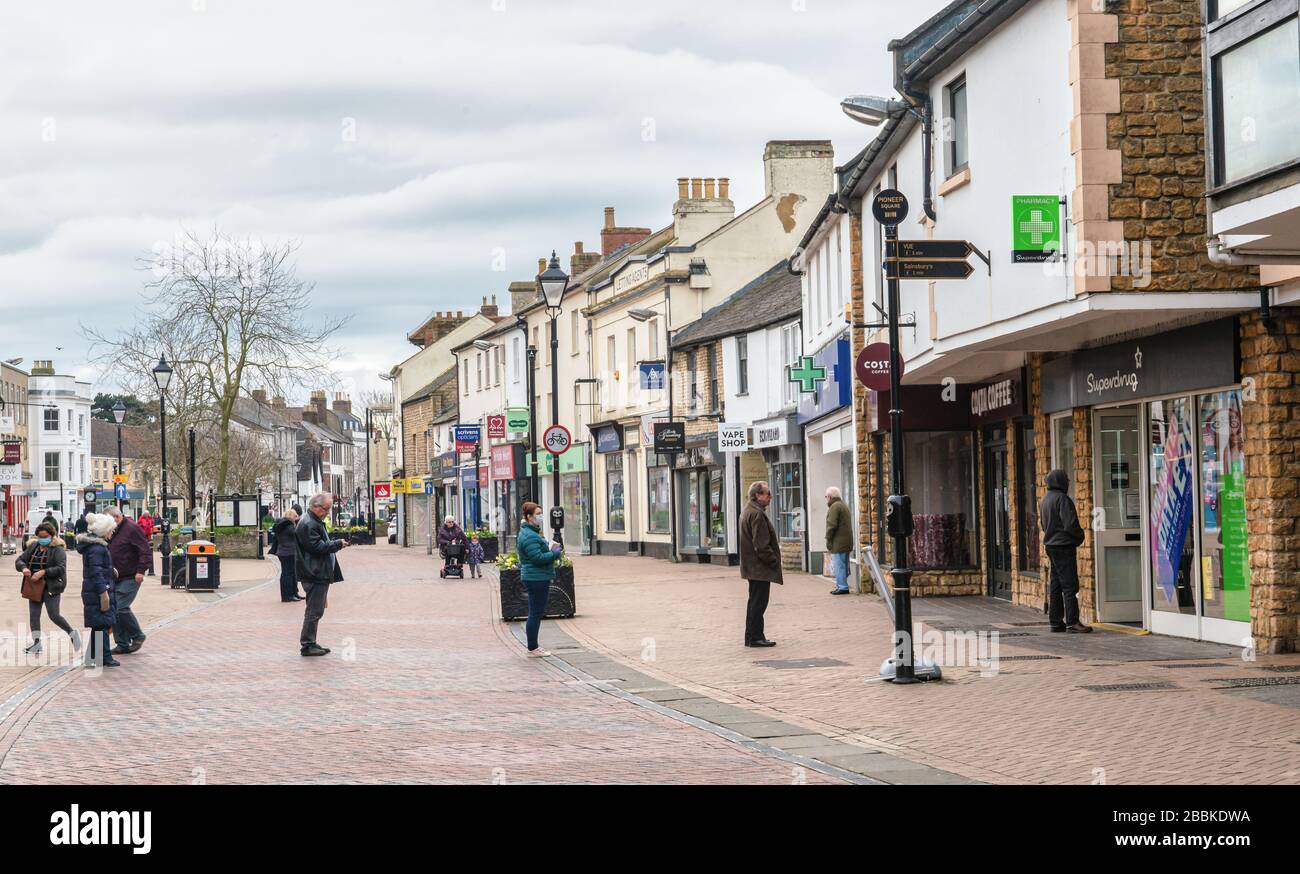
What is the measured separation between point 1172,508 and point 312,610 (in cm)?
886

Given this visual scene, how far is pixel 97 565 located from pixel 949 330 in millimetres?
9578

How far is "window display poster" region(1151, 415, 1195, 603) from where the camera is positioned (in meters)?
15.4

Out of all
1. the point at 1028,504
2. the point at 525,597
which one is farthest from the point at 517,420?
the point at 1028,504

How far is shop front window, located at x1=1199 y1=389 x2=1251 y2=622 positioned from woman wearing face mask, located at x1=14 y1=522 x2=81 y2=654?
1172 cm

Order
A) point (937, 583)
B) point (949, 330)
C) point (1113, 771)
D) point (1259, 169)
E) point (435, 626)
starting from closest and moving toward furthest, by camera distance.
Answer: point (1113, 771)
point (1259, 169)
point (949, 330)
point (435, 626)
point (937, 583)

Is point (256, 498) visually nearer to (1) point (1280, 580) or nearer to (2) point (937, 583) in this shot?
(2) point (937, 583)

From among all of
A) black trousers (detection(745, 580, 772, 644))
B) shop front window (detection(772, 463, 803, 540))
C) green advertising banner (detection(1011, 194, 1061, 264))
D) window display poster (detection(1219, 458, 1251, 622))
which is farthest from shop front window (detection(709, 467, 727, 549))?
green advertising banner (detection(1011, 194, 1061, 264))

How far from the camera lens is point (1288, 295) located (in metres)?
13.2

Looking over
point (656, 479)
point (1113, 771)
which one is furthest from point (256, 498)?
point (1113, 771)

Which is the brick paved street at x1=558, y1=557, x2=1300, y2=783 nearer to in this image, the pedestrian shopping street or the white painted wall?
the pedestrian shopping street

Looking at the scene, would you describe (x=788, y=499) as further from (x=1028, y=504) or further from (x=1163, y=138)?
(x=1163, y=138)

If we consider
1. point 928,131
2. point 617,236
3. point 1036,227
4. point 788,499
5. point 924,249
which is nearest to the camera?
point 924,249

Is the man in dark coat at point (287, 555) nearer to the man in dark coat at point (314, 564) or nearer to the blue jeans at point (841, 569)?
the blue jeans at point (841, 569)

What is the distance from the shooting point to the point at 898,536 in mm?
12500
